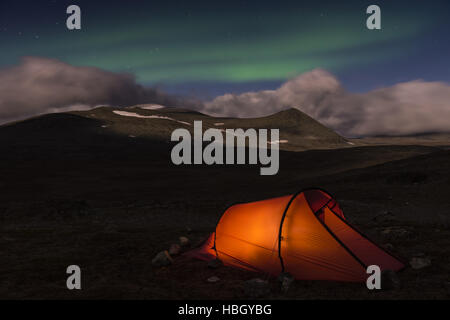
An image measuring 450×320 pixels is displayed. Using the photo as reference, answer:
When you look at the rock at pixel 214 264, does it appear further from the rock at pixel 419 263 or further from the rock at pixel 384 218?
the rock at pixel 384 218

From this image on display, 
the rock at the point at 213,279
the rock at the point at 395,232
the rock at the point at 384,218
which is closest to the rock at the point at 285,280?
the rock at the point at 213,279

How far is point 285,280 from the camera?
8148 millimetres

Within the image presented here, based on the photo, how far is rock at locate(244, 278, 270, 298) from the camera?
7.62m

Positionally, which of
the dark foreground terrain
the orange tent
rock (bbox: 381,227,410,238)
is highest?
the orange tent

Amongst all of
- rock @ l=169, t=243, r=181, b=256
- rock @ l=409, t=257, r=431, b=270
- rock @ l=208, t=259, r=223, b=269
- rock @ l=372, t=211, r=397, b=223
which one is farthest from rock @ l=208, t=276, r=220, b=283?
rock @ l=372, t=211, r=397, b=223

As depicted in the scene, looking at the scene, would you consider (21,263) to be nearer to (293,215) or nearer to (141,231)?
(141,231)

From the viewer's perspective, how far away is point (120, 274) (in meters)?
9.34

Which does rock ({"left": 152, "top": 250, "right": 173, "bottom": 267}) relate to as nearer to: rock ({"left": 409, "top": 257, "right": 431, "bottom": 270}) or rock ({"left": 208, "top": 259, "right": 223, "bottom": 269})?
rock ({"left": 208, "top": 259, "right": 223, "bottom": 269})

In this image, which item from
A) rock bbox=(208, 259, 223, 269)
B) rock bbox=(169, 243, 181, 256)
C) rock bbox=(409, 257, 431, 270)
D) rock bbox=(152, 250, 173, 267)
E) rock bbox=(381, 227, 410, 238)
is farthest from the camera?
rock bbox=(381, 227, 410, 238)

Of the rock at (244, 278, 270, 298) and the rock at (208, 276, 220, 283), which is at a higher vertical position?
Result: the rock at (244, 278, 270, 298)

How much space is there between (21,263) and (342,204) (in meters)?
17.3

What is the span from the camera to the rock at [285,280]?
7938mm

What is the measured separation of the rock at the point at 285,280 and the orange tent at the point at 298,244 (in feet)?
0.92

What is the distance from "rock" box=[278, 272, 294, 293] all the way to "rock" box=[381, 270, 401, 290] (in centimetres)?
213
